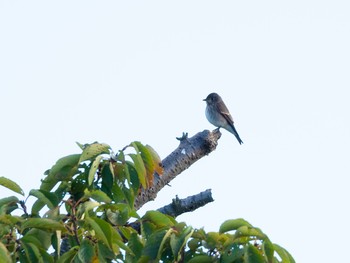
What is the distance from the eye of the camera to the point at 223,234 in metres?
5.32

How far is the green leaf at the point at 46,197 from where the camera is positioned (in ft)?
17.7

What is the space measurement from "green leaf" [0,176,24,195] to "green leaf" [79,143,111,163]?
15.8 inches

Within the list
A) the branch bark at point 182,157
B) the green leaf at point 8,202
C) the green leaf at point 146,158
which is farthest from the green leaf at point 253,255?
the branch bark at point 182,157

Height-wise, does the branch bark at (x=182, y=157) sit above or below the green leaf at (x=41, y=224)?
above

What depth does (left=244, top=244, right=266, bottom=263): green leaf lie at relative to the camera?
198 inches

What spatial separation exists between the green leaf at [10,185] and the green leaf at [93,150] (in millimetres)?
400

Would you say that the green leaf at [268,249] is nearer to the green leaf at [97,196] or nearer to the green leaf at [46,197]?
the green leaf at [97,196]

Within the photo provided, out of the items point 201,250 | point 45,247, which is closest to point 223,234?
point 201,250

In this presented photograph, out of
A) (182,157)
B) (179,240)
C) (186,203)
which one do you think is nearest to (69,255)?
(179,240)

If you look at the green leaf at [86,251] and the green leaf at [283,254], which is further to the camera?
the green leaf at [283,254]

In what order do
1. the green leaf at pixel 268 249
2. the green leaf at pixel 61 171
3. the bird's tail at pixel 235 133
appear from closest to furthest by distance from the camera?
the green leaf at pixel 268 249
the green leaf at pixel 61 171
the bird's tail at pixel 235 133

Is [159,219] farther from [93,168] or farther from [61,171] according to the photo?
[61,171]

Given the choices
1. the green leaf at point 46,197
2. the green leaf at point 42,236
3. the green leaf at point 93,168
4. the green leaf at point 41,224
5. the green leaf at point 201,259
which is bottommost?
the green leaf at point 201,259

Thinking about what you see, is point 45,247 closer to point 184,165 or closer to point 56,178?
point 56,178
